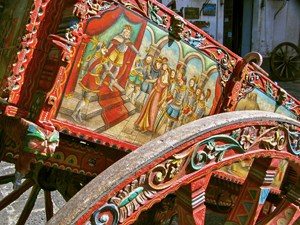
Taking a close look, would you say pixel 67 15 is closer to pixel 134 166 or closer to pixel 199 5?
pixel 134 166

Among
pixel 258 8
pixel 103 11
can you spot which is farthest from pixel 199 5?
pixel 103 11

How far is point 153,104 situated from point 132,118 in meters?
0.12

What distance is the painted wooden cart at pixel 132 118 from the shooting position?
104 centimetres

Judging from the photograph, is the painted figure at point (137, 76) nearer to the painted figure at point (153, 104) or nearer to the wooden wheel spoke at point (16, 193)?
the painted figure at point (153, 104)

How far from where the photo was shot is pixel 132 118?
1.67 m

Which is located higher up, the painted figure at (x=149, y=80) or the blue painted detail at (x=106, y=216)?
the painted figure at (x=149, y=80)

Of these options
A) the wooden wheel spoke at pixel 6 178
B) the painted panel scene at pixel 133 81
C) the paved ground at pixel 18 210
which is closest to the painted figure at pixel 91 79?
the painted panel scene at pixel 133 81

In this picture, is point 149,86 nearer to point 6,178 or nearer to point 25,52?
point 25,52

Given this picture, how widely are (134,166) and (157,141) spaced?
0.40 feet

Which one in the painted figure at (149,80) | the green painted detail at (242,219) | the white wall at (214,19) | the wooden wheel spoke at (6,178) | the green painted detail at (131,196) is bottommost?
the wooden wheel spoke at (6,178)

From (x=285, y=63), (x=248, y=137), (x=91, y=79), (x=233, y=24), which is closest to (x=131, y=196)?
(x=248, y=137)

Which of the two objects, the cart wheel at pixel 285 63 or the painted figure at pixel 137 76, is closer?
the painted figure at pixel 137 76

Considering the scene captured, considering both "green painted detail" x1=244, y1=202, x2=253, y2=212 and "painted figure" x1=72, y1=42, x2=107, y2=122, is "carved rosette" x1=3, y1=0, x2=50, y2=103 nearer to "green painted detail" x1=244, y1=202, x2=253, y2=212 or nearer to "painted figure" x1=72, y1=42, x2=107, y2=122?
"painted figure" x1=72, y1=42, x2=107, y2=122

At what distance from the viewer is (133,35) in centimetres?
158
